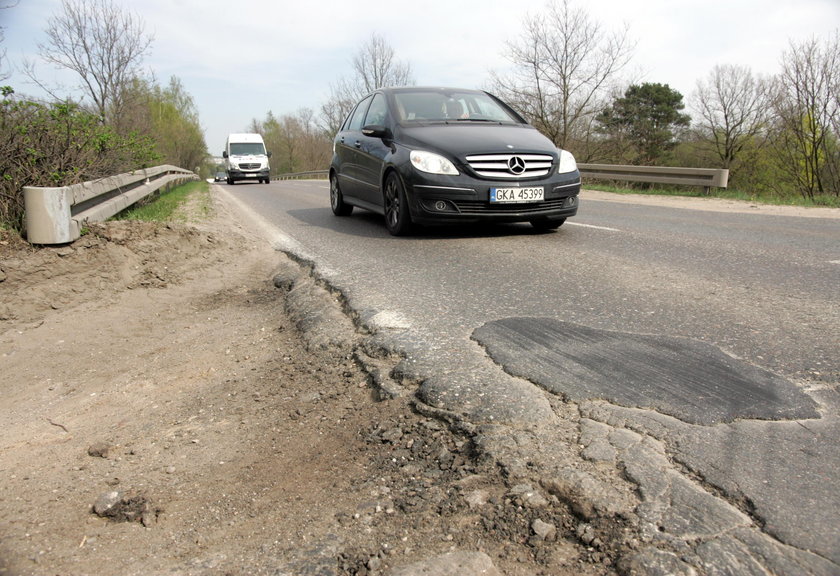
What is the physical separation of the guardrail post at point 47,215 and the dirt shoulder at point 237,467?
74 centimetres

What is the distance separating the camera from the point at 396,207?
6852mm

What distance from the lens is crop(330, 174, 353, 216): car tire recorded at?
9.08m

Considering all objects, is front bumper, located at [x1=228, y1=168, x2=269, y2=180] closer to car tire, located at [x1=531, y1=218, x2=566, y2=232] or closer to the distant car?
the distant car

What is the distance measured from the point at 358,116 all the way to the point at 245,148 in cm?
2629

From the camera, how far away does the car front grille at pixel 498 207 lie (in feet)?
20.3

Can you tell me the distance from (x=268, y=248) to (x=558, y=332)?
4.08 metres

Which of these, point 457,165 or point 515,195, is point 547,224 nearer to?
point 515,195

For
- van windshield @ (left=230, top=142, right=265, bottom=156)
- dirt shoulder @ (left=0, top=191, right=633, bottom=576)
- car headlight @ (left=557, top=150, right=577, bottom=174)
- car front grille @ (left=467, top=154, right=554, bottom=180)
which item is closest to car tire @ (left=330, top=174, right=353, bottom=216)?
car front grille @ (left=467, top=154, right=554, bottom=180)

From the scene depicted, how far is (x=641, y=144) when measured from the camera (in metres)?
34.2

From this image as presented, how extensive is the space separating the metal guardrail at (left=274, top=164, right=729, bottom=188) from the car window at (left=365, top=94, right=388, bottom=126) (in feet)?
30.4

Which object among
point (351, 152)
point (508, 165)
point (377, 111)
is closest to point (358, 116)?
point (351, 152)

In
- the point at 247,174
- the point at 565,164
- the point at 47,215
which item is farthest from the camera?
the point at 247,174

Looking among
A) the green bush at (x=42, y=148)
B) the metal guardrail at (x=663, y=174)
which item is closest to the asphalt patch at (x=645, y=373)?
the green bush at (x=42, y=148)

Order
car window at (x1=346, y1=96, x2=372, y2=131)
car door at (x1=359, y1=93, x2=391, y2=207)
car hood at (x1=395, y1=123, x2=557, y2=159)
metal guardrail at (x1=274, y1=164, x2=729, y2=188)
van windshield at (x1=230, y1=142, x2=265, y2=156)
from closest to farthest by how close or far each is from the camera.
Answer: car hood at (x1=395, y1=123, x2=557, y2=159) < car door at (x1=359, y1=93, x2=391, y2=207) < car window at (x1=346, y1=96, x2=372, y2=131) < metal guardrail at (x1=274, y1=164, x2=729, y2=188) < van windshield at (x1=230, y1=142, x2=265, y2=156)
